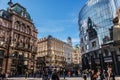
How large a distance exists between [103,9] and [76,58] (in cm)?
5894

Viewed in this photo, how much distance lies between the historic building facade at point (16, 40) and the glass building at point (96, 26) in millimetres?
18070

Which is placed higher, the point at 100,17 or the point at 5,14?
the point at 5,14

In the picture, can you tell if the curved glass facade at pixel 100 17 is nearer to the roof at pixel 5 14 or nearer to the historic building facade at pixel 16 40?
the historic building facade at pixel 16 40

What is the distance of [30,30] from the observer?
58469mm

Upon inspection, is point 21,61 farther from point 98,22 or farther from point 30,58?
point 98,22

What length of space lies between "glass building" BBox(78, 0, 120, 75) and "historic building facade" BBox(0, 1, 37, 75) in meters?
18.1

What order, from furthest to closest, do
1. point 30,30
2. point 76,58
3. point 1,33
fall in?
point 76,58
point 30,30
point 1,33

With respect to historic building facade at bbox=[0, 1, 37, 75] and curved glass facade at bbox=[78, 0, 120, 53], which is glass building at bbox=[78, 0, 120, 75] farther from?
historic building facade at bbox=[0, 1, 37, 75]

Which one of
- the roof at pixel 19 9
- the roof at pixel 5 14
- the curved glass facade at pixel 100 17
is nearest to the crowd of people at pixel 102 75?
the curved glass facade at pixel 100 17

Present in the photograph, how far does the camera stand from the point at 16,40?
51.2 meters

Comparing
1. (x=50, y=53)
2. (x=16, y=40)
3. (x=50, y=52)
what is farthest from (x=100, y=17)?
(x=50, y=53)

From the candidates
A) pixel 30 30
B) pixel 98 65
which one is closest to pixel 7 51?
pixel 30 30

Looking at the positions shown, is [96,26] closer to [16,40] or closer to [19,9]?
[16,40]

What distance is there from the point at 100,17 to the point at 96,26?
2.86 m
